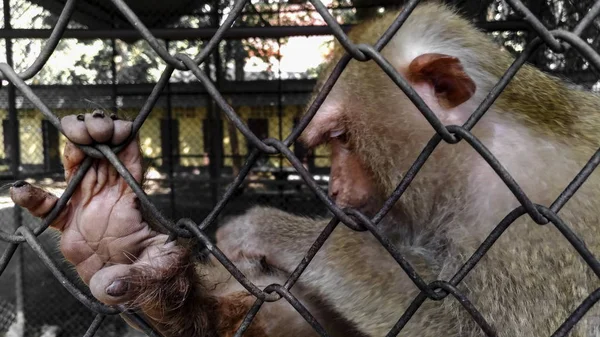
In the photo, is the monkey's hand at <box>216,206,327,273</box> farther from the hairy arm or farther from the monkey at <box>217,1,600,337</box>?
the monkey at <box>217,1,600,337</box>

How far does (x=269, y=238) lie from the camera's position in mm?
2354

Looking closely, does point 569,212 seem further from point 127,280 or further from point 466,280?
point 127,280

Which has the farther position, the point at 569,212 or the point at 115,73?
the point at 115,73

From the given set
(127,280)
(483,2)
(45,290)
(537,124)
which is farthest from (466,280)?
(45,290)

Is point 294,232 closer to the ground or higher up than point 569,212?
closer to the ground

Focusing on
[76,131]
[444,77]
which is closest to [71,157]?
[76,131]

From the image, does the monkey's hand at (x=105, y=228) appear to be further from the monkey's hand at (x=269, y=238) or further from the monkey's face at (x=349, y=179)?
the monkey's hand at (x=269, y=238)

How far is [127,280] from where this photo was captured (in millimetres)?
1216

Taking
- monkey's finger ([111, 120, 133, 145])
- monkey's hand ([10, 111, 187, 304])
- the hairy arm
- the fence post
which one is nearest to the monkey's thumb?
monkey's hand ([10, 111, 187, 304])

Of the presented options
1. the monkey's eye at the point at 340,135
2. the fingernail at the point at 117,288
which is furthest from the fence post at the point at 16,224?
the fingernail at the point at 117,288

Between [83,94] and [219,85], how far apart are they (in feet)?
5.38

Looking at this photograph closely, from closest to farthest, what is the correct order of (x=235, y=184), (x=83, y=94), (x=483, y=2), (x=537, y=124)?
(x=235, y=184) < (x=537, y=124) < (x=483, y=2) < (x=83, y=94)

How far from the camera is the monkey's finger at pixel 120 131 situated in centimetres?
111

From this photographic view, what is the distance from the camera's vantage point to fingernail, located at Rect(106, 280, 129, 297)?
1.19 metres
